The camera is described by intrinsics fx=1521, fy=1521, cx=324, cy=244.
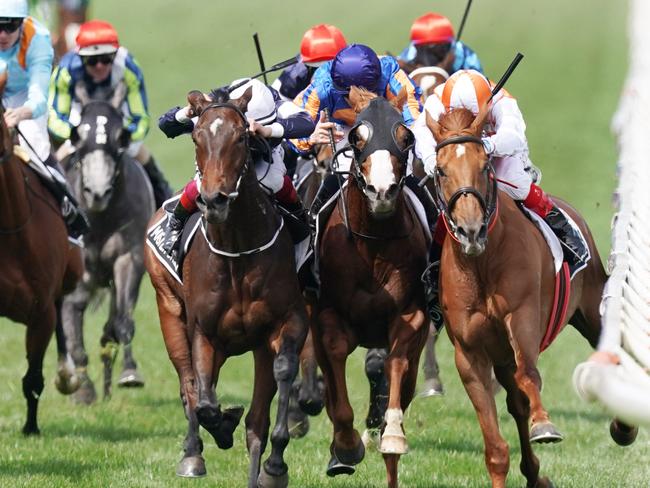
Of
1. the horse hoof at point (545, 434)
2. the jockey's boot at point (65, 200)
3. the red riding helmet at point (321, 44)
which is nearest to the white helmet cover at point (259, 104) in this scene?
the horse hoof at point (545, 434)

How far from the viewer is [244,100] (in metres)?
7.88

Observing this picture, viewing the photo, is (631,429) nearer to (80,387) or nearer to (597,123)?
(80,387)

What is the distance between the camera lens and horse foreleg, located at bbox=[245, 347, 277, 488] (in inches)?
324

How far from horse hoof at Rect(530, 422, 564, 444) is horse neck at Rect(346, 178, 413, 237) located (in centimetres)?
160

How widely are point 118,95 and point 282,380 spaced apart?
19.7 feet

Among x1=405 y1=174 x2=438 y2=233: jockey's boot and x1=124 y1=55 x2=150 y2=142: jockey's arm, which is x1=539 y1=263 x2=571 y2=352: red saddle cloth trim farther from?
x1=124 y1=55 x2=150 y2=142: jockey's arm

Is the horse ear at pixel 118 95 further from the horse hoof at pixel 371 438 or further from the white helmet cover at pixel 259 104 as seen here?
the white helmet cover at pixel 259 104

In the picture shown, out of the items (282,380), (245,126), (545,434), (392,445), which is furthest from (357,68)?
(545,434)

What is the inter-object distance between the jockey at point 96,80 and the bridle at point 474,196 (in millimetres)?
5858

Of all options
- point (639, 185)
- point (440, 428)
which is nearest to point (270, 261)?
point (639, 185)

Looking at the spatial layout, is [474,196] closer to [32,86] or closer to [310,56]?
[310,56]

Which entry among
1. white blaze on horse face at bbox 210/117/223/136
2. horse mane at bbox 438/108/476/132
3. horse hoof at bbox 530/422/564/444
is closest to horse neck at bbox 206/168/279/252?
white blaze on horse face at bbox 210/117/223/136

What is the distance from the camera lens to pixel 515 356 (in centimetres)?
760

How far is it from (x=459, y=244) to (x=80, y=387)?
5.01m
